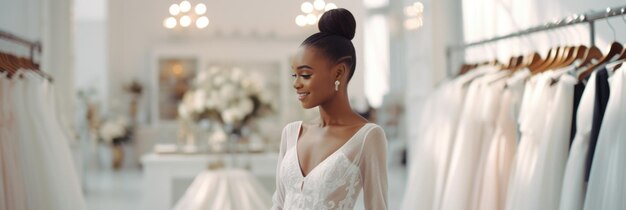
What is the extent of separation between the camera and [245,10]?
263 cm

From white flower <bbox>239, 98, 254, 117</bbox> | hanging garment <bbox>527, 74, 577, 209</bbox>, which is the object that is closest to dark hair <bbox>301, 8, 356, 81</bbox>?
hanging garment <bbox>527, 74, 577, 209</bbox>

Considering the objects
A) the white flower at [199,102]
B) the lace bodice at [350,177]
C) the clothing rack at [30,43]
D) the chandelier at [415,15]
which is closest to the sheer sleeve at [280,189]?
the lace bodice at [350,177]

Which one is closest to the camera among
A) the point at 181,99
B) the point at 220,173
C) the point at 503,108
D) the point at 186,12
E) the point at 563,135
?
the point at 186,12

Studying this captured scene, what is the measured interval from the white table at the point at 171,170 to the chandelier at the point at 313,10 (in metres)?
2.49

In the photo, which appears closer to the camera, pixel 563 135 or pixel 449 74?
pixel 563 135

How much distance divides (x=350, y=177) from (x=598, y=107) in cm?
100

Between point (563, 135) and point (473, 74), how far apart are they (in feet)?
3.48

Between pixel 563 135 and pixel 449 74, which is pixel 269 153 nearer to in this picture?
pixel 449 74

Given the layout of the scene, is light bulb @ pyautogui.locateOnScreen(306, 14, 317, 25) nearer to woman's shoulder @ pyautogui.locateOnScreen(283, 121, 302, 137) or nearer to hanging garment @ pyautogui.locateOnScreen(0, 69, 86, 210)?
woman's shoulder @ pyautogui.locateOnScreen(283, 121, 302, 137)

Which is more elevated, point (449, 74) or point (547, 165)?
point (449, 74)

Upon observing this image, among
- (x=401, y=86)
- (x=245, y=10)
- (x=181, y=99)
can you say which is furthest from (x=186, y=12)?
(x=401, y=86)

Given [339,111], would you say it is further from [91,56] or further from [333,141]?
[91,56]

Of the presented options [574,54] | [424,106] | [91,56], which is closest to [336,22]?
[574,54]

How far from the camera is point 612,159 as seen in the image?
7.11 feet
